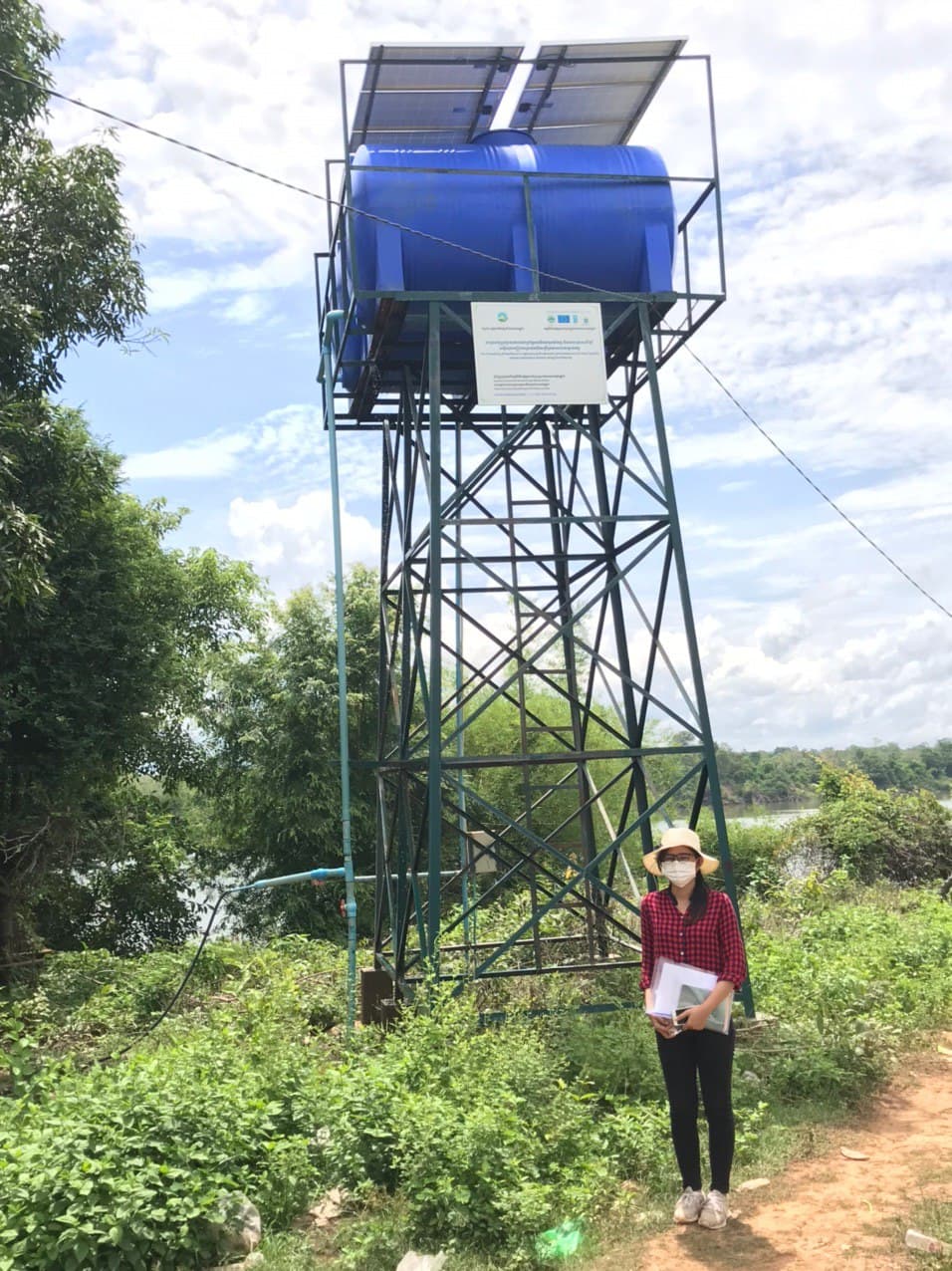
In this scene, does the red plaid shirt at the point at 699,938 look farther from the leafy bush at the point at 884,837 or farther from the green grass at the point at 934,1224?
the leafy bush at the point at 884,837

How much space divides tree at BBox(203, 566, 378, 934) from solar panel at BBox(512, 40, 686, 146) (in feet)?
44.2

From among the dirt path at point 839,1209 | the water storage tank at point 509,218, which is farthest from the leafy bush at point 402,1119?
the water storage tank at point 509,218

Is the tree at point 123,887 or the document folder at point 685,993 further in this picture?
the tree at point 123,887

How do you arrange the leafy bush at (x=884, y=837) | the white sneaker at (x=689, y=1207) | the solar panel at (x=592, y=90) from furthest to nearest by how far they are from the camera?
the leafy bush at (x=884, y=837), the solar panel at (x=592, y=90), the white sneaker at (x=689, y=1207)

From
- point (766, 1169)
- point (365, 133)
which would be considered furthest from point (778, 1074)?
point (365, 133)

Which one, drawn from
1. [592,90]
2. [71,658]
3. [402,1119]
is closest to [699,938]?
[402,1119]

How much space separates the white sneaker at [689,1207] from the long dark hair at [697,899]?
49.4 inches

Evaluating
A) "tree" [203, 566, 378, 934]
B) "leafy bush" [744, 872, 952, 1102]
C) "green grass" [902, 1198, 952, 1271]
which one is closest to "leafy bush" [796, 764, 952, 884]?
"leafy bush" [744, 872, 952, 1102]

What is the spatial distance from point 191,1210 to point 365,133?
28.7ft

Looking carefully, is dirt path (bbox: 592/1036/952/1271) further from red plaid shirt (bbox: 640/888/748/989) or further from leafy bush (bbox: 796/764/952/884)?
leafy bush (bbox: 796/764/952/884)

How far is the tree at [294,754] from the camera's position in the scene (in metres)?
22.2

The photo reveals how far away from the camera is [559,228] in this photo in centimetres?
948

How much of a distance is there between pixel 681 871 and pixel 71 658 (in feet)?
36.8

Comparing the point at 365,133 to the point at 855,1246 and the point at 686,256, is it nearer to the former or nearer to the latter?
the point at 686,256
